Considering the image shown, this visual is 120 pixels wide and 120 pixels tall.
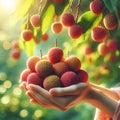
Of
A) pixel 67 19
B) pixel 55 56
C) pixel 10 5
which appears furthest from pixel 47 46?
pixel 55 56

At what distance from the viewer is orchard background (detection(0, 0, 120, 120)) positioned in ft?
3.82

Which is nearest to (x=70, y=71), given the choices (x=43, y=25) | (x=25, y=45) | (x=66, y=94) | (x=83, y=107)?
(x=66, y=94)

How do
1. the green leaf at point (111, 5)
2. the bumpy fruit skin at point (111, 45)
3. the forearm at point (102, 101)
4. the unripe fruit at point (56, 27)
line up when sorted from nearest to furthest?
the green leaf at point (111, 5) → the forearm at point (102, 101) → the unripe fruit at point (56, 27) → the bumpy fruit skin at point (111, 45)

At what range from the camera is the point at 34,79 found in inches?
39.7

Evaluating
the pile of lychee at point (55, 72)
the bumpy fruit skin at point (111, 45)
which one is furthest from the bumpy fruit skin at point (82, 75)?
the bumpy fruit skin at point (111, 45)

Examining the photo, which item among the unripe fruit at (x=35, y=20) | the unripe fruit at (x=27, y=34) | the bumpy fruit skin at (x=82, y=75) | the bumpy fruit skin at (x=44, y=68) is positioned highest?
the unripe fruit at (x=35, y=20)

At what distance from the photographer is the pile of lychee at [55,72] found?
1.00 meters

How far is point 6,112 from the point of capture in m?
3.06

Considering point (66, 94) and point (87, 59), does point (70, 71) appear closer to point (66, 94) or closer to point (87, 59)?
point (66, 94)

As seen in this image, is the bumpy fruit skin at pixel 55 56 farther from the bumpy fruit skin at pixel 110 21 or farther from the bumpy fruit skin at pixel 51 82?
the bumpy fruit skin at pixel 110 21

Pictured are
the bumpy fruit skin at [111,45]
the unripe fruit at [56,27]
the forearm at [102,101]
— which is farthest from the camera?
the bumpy fruit skin at [111,45]

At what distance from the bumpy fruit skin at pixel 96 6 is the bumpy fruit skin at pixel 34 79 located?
211 millimetres

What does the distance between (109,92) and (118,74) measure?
59cm

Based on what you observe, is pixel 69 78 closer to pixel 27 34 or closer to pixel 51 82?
pixel 51 82
